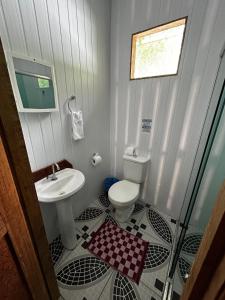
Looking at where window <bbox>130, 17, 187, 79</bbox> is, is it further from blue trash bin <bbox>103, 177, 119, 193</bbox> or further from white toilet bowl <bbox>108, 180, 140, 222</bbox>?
blue trash bin <bbox>103, 177, 119, 193</bbox>

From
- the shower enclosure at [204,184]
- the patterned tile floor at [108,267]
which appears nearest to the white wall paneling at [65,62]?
the patterned tile floor at [108,267]

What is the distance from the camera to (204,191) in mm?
1480

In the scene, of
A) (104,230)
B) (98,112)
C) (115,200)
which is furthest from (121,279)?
(98,112)

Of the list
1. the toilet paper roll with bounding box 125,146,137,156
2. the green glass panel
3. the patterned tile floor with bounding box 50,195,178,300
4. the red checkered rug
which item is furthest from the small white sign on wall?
the red checkered rug

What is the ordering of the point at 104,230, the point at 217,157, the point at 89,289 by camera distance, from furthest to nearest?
the point at 104,230 → the point at 217,157 → the point at 89,289

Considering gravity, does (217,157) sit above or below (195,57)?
below

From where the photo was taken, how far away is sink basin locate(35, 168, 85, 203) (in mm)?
1105

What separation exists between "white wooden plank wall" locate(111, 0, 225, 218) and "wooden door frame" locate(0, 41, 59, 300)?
1455 millimetres

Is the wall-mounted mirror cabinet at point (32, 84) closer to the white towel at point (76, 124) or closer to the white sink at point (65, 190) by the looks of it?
the white towel at point (76, 124)

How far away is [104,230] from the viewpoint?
1.70 metres

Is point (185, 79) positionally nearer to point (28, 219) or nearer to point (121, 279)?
point (28, 219)

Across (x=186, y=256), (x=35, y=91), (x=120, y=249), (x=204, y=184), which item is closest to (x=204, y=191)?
(x=204, y=184)

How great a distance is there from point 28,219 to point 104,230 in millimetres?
1227

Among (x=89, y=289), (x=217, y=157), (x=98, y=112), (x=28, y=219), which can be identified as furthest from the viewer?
(x=98, y=112)
